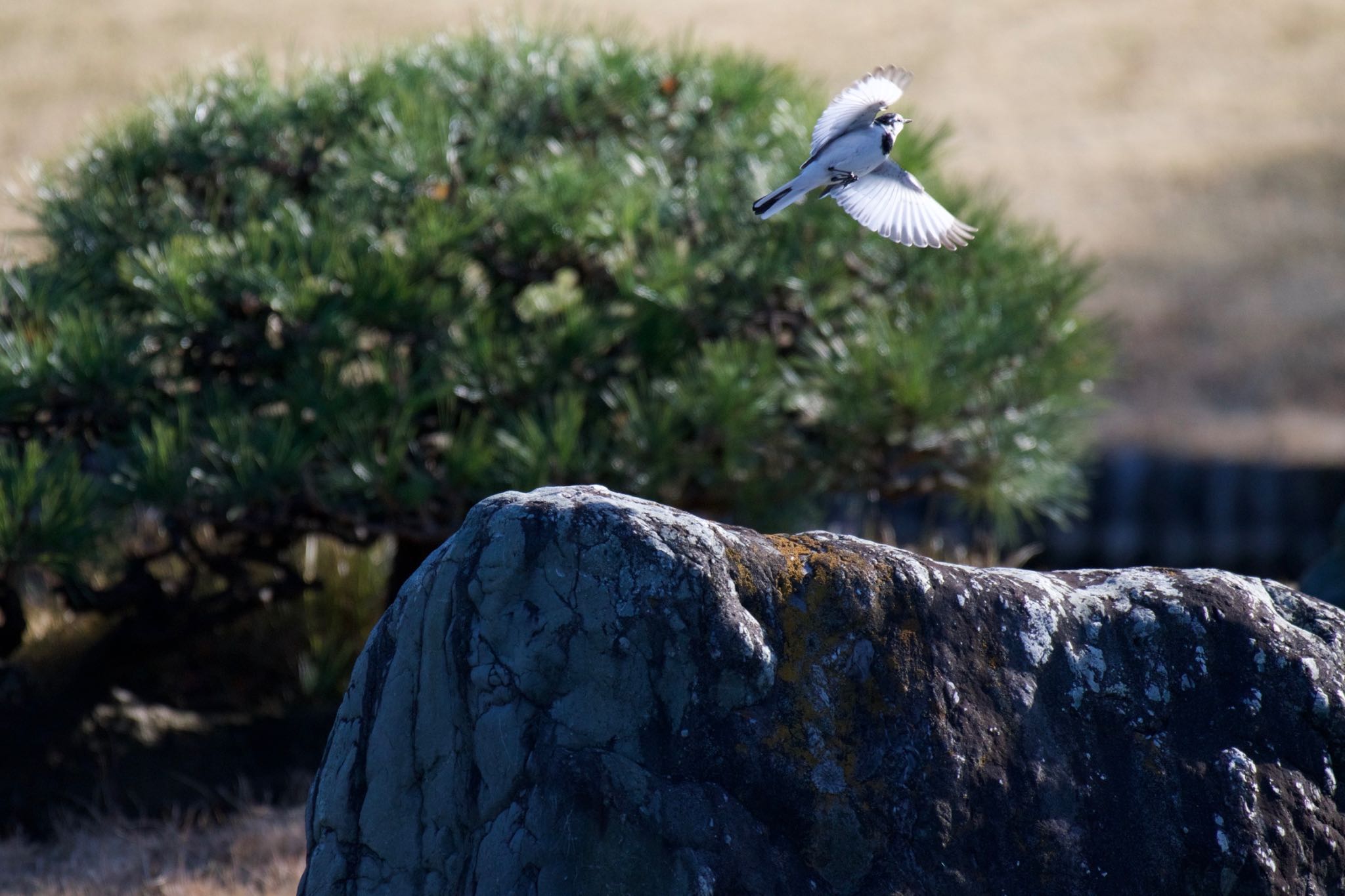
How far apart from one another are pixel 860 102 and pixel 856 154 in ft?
0.53

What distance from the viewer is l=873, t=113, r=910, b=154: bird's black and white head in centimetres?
227

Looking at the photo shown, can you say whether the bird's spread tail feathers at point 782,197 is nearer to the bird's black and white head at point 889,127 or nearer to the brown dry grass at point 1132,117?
the bird's black and white head at point 889,127

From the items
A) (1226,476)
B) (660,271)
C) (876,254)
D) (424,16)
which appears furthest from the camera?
(424,16)

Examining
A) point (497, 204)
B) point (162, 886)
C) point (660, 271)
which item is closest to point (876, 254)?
point (660, 271)

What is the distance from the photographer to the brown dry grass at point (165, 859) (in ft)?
10.9

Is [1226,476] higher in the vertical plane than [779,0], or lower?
lower

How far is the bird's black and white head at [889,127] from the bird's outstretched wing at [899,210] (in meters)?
0.05

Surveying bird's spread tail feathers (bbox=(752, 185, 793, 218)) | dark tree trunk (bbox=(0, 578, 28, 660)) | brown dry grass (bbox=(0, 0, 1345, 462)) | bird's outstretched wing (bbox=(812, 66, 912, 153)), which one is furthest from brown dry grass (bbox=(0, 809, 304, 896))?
brown dry grass (bbox=(0, 0, 1345, 462))

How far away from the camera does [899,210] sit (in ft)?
7.80

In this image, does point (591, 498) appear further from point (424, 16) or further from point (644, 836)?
point (424, 16)

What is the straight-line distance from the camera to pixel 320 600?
16.1 feet

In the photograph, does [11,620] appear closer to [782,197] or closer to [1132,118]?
[782,197]

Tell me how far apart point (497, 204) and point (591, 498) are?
2167 mm

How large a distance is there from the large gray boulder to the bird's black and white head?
0.65m
